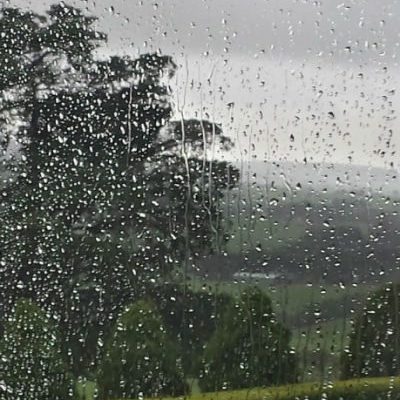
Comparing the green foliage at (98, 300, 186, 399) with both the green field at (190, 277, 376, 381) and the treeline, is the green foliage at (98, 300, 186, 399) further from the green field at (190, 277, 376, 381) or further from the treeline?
the green field at (190, 277, 376, 381)

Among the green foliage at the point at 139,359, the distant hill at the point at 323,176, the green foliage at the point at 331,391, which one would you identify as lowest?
the green foliage at the point at 331,391

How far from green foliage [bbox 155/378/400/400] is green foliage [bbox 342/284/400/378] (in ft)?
0.11

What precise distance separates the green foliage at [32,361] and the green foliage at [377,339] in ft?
3.69

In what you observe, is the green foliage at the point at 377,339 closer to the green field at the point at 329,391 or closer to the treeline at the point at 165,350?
the green field at the point at 329,391

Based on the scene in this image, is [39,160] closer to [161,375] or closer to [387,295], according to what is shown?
[161,375]

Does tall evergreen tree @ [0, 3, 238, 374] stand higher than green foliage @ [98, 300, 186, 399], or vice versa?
tall evergreen tree @ [0, 3, 238, 374]

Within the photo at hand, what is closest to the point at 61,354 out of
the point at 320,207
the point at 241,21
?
the point at 320,207

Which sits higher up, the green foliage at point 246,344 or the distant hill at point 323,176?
the distant hill at point 323,176

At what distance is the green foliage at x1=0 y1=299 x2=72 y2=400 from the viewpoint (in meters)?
3.16

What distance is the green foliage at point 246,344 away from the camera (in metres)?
3.12

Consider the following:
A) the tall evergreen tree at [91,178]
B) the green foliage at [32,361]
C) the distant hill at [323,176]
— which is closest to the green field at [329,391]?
the green foliage at [32,361]

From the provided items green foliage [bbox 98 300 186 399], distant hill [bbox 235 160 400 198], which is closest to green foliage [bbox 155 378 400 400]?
green foliage [bbox 98 300 186 399]

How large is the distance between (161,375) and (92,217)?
2.24 ft

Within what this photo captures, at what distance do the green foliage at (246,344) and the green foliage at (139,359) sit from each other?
0.49 feet
